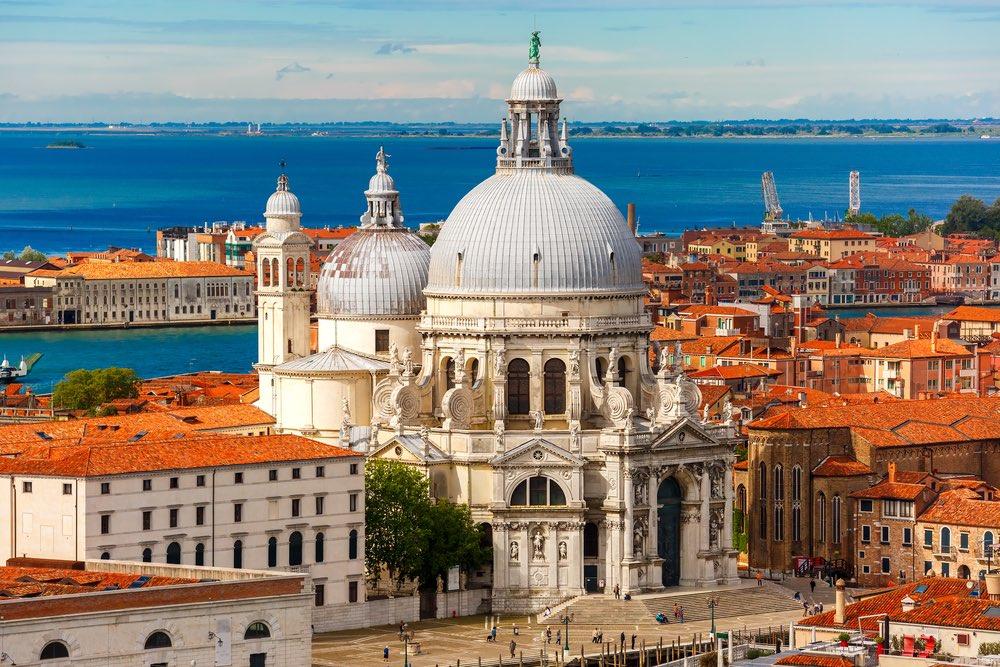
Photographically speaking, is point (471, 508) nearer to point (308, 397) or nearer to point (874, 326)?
point (308, 397)

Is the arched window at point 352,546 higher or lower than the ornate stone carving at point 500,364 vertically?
lower

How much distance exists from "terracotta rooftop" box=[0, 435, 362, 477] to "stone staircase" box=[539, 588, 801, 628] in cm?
588

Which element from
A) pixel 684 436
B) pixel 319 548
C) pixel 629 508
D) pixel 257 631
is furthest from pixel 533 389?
pixel 257 631

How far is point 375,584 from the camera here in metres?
66.1

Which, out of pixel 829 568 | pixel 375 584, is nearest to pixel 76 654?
pixel 375 584

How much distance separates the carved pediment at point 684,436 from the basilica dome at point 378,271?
7694 mm

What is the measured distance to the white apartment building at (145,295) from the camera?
151375mm

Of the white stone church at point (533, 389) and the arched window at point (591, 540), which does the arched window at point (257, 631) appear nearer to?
the white stone church at point (533, 389)

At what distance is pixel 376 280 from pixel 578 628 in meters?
11.7

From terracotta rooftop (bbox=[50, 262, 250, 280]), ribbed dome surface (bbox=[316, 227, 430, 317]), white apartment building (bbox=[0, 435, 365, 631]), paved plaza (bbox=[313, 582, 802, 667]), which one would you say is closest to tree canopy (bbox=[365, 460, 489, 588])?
paved plaza (bbox=[313, 582, 802, 667])

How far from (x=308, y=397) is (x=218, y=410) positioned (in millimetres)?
3044

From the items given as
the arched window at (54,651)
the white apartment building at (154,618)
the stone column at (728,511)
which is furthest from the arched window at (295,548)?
the arched window at (54,651)

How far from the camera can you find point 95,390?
86.8 meters

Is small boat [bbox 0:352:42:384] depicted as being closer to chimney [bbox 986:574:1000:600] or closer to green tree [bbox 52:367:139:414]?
green tree [bbox 52:367:139:414]
